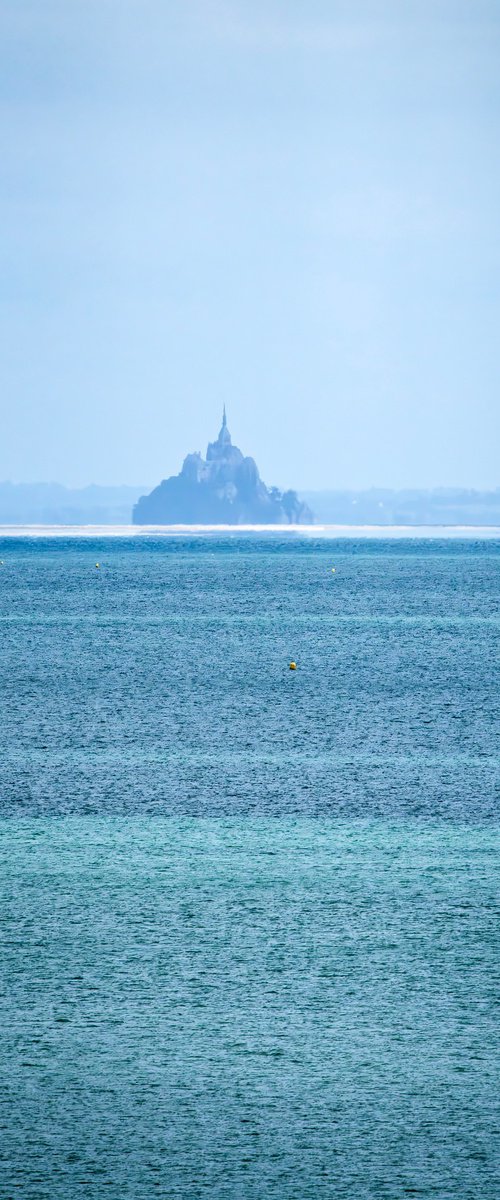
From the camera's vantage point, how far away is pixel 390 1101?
4.96 m

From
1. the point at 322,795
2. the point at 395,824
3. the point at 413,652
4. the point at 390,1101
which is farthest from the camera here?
the point at 413,652

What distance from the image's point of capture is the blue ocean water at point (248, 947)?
180 inches

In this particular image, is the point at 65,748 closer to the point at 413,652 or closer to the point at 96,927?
the point at 96,927

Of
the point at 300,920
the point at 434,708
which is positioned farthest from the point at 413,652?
the point at 300,920

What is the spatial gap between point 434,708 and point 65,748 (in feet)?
16.8

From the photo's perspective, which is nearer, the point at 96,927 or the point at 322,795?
the point at 96,927

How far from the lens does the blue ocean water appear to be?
458 centimetres

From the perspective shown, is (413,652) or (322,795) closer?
(322,795)

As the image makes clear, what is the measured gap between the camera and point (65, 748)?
13062 millimetres

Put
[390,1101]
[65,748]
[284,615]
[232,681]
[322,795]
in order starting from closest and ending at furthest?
1. [390,1101]
2. [322,795]
3. [65,748]
4. [232,681]
5. [284,615]

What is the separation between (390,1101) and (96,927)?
2456 millimetres

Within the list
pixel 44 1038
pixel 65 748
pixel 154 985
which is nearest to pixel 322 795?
pixel 65 748

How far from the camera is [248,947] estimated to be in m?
6.75

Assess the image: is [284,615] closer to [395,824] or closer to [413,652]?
[413,652]
